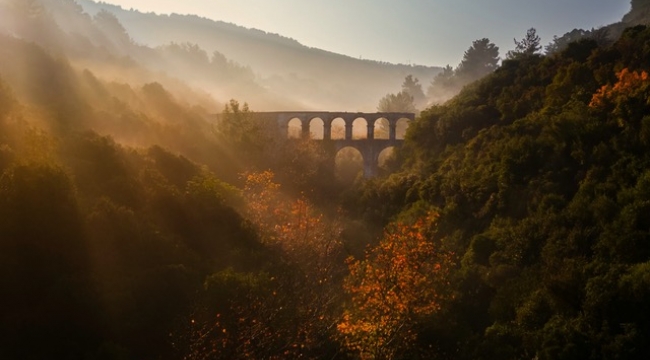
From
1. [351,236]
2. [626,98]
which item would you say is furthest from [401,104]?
[626,98]

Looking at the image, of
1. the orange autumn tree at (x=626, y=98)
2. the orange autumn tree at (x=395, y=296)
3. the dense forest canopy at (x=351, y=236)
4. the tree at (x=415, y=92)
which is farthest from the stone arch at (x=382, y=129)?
the orange autumn tree at (x=395, y=296)

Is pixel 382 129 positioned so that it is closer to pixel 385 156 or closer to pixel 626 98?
pixel 385 156

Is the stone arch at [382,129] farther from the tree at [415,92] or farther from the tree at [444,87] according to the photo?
the tree at [415,92]

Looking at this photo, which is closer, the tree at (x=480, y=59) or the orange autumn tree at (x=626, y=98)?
the orange autumn tree at (x=626, y=98)

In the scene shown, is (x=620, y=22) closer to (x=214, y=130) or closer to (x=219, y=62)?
(x=214, y=130)

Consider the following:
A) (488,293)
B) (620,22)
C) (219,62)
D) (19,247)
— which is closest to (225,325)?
(19,247)

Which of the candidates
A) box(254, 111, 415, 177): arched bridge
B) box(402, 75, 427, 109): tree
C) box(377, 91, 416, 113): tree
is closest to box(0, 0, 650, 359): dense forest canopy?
box(254, 111, 415, 177): arched bridge

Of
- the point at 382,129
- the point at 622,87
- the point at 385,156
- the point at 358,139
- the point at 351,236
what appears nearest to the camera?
the point at 622,87

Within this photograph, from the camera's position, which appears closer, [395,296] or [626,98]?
[395,296]
